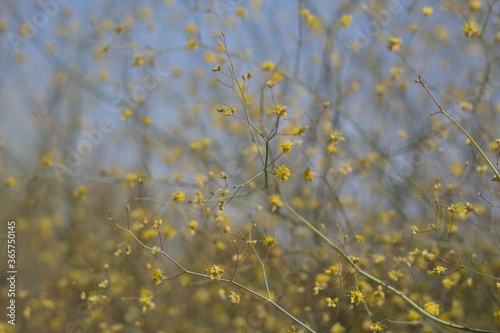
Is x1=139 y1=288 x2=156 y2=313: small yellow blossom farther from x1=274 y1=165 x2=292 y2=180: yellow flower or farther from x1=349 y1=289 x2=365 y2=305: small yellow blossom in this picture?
x1=349 y1=289 x2=365 y2=305: small yellow blossom

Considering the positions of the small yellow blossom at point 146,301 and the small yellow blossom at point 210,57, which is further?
the small yellow blossom at point 210,57

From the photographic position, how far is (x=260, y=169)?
19.5 feet

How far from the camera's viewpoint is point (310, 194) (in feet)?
20.0

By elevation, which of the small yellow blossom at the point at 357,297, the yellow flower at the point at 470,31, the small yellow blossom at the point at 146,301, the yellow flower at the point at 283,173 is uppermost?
the yellow flower at the point at 470,31

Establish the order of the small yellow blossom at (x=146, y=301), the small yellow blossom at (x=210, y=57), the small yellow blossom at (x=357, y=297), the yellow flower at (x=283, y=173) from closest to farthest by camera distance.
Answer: the small yellow blossom at (x=357, y=297), the yellow flower at (x=283, y=173), the small yellow blossom at (x=146, y=301), the small yellow blossom at (x=210, y=57)

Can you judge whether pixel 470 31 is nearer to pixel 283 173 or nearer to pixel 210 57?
pixel 283 173

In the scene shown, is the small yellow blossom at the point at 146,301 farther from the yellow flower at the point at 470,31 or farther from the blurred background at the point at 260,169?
the yellow flower at the point at 470,31

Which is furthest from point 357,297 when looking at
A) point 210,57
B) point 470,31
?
point 210,57

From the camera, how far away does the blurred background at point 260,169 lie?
4.46 meters

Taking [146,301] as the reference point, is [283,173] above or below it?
above

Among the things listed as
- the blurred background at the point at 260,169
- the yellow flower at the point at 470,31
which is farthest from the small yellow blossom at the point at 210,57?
the yellow flower at the point at 470,31

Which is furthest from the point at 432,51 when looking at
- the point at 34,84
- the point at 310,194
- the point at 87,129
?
the point at 34,84

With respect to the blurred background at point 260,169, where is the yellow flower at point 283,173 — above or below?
below

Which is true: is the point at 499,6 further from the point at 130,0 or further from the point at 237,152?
the point at 130,0
